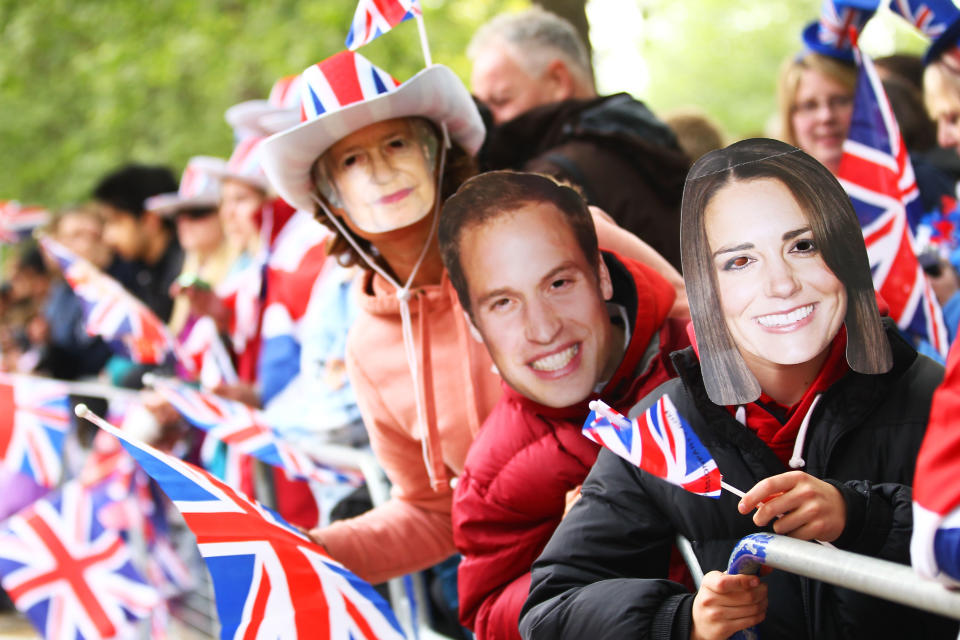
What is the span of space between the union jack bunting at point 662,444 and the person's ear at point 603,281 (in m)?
0.50

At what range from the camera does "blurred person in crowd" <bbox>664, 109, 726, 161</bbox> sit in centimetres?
504

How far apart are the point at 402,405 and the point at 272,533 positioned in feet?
1.83

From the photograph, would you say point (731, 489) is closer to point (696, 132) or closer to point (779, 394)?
point (779, 394)

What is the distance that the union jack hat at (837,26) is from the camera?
341 cm

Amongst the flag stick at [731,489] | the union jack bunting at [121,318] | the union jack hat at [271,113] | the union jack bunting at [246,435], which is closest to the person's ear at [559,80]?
the union jack hat at [271,113]

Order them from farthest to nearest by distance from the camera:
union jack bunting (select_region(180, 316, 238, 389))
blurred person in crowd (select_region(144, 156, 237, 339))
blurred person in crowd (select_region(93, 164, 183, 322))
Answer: blurred person in crowd (select_region(93, 164, 183, 322)) → blurred person in crowd (select_region(144, 156, 237, 339)) → union jack bunting (select_region(180, 316, 238, 389))

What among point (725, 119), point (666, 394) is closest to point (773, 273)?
point (666, 394)

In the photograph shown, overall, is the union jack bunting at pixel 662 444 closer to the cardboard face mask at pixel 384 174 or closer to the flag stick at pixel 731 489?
the flag stick at pixel 731 489

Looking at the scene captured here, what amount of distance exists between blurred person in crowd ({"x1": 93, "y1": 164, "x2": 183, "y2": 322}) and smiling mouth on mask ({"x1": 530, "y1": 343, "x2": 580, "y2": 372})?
4786mm

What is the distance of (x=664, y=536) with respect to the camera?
2.03m

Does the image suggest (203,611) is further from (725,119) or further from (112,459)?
(725,119)

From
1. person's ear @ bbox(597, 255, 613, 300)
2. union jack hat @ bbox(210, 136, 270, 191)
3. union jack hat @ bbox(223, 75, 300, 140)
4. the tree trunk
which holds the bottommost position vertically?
person's ear @ bbox(597, 255, 613, 300)

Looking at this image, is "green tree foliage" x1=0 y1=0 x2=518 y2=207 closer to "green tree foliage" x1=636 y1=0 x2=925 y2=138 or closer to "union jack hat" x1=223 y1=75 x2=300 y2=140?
"union jack hat" x1=223 y1=75 x2=300 y2=140

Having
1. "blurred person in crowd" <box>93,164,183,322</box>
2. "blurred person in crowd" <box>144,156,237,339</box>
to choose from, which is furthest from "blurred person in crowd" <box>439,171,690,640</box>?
"blurred person in crowd" <box>93,164,183,322</box>
